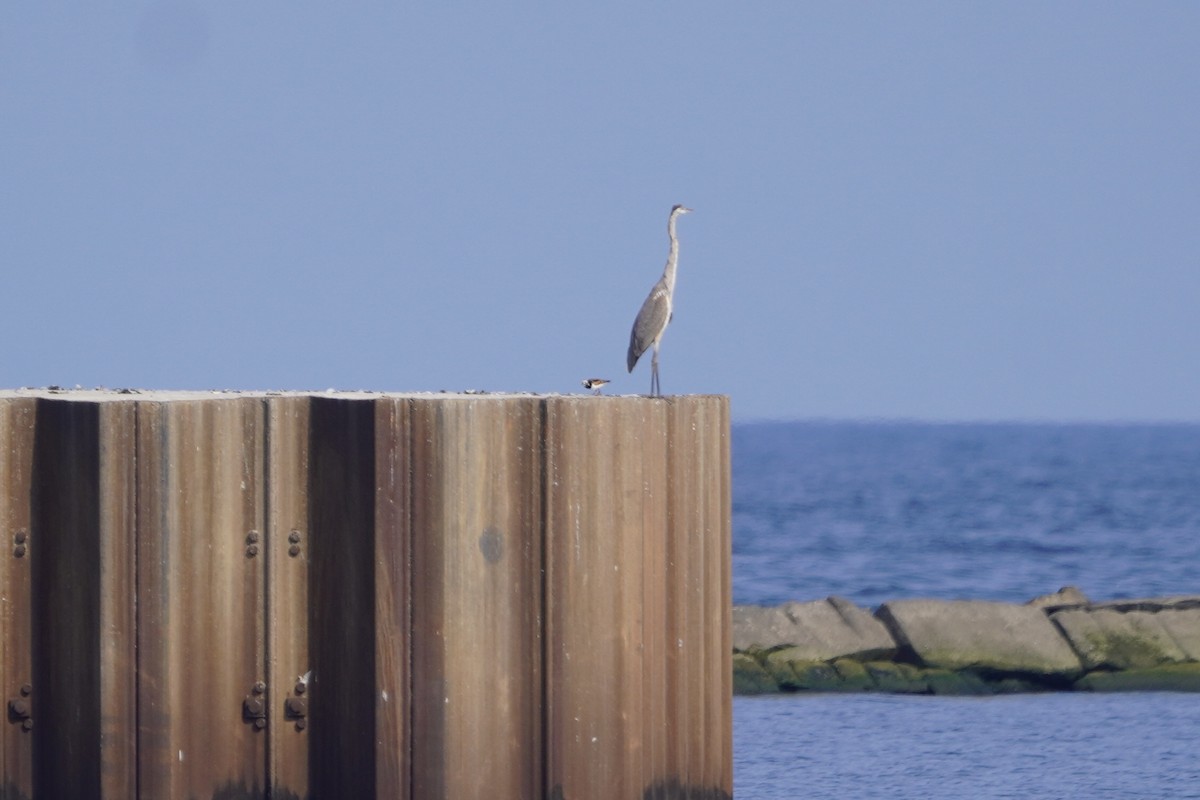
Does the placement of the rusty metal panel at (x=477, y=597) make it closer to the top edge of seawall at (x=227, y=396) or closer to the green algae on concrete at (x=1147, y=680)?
the top edge of seawall at (x=227, y=396)

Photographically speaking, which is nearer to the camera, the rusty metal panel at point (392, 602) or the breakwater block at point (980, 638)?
the rusty metal panel at point (392, 602)

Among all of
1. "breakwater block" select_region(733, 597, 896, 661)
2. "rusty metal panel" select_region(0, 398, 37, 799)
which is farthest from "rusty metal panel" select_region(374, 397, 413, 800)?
"breakwater block" select_region(733, 597, 896, 661)

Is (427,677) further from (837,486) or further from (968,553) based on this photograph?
(837,486)

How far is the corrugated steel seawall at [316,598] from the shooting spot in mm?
6695

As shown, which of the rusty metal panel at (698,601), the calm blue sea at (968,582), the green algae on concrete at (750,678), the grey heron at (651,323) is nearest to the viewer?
the rusty metal panel at (698,601)

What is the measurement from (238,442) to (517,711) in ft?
4.99

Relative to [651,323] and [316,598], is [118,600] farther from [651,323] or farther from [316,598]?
[651,323]

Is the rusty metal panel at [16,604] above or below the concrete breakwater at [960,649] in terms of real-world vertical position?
above

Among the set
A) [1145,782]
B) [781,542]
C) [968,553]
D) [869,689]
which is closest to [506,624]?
[1145,782]

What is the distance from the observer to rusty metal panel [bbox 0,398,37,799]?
6898 millimetres

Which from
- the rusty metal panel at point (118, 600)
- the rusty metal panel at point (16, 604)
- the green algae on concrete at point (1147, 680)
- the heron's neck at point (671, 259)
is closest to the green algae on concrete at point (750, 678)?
the green algae on concrete at point (1147, 680)

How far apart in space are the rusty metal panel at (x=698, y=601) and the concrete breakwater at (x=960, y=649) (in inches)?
519

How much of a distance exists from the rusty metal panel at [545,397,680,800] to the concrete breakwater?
13.7 meters

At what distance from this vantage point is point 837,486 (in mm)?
93750
